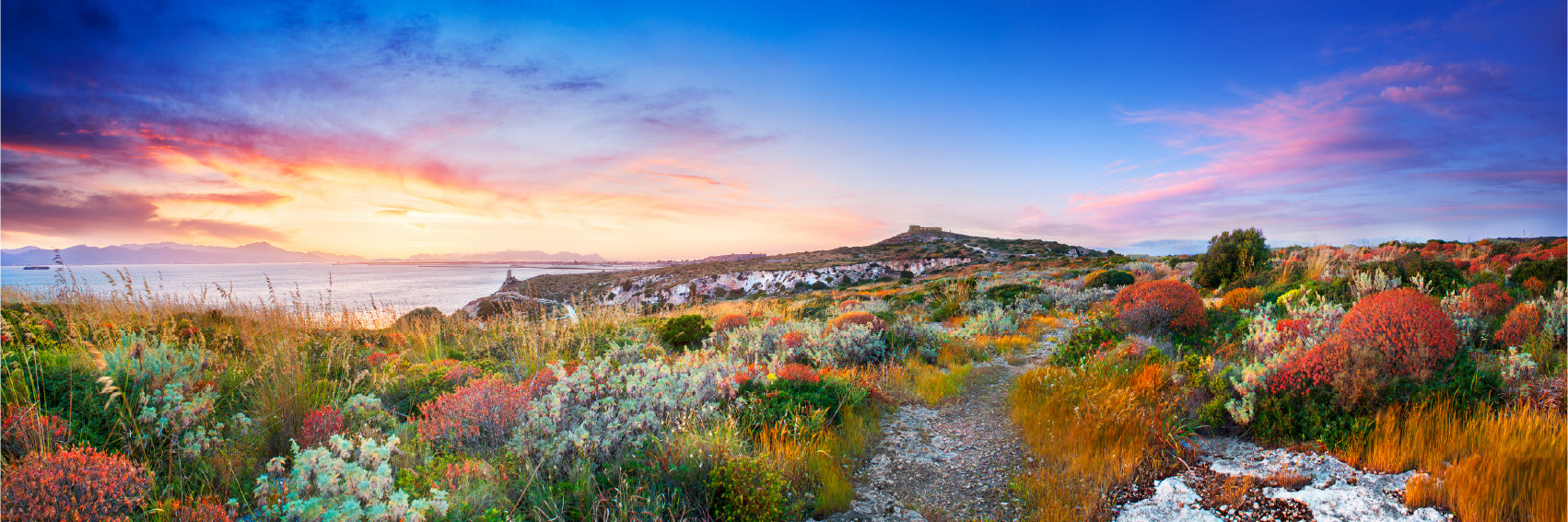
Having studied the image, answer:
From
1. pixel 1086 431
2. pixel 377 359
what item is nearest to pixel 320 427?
pixel 377 359

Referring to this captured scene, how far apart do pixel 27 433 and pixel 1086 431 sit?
7.31 m

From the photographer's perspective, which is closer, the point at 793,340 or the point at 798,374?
the point at 798,374

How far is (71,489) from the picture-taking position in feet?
8.32

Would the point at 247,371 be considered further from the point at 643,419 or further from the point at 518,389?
the point at 643,419

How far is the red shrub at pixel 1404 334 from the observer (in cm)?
443

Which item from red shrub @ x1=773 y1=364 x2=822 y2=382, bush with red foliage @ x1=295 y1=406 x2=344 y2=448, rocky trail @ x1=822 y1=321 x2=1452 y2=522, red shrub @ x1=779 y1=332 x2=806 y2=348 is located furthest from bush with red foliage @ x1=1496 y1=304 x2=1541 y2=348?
bush with red foliage @ x1=295 y1=406 x2=344 y2=448

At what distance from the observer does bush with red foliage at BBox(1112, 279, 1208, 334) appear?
27.5 ft

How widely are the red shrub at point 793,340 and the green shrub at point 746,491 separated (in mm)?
4845

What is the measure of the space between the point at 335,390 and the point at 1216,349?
10.2 meters

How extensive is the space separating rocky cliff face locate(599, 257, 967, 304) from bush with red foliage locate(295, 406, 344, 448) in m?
34.7

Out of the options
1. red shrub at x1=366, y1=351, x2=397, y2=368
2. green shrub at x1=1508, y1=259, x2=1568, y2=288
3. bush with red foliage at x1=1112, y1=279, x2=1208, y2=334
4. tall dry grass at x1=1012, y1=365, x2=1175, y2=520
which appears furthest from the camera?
green shrub at x1=1508, y1=259, x2=1568, y2=288

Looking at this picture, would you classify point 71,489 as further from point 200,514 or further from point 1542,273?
point 1542,273

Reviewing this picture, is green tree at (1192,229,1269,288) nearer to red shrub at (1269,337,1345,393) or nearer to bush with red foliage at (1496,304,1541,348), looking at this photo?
bush with red foliage at (1496,304,1541,348)

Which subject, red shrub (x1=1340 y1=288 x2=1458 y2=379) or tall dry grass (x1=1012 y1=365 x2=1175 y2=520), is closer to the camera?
tall dry grass (x1=1012 y1=365 x2=1175 y2=520)
